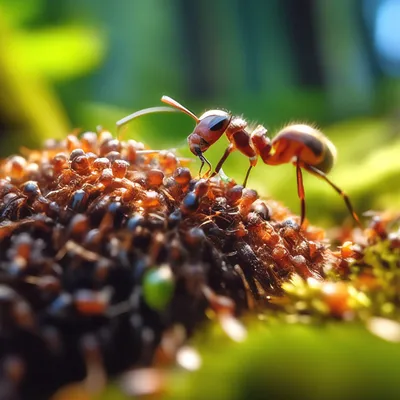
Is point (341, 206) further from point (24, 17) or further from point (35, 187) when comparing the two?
point (24, 17)

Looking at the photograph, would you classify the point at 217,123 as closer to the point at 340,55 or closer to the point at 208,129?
the point at 208,129

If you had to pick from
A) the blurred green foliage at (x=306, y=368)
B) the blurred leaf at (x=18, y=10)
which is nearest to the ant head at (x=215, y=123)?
the blurred green foliage at (x=306, y=368)

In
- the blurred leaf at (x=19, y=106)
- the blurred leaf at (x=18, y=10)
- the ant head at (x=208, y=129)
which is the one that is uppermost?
the blurred leaf at (x=18, y=10)

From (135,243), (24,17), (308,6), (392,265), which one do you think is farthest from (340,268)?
(308,6)

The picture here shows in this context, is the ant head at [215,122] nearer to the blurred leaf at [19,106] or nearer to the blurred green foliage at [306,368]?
the blurred green foliage at [306,368]

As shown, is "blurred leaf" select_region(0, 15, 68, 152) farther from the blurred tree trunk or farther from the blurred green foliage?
the blurred tree trunk

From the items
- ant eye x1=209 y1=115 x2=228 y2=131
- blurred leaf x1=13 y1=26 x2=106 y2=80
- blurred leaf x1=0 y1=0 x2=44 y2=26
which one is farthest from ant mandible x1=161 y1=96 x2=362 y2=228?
blurred leaf x1=0 y1=0 x2=44 y2=26

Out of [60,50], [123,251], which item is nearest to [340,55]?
[60,50]

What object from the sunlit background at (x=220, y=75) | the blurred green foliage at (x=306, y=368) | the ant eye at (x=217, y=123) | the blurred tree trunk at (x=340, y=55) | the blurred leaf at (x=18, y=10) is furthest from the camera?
the blurred tree trunk at (x=340, y=55)
